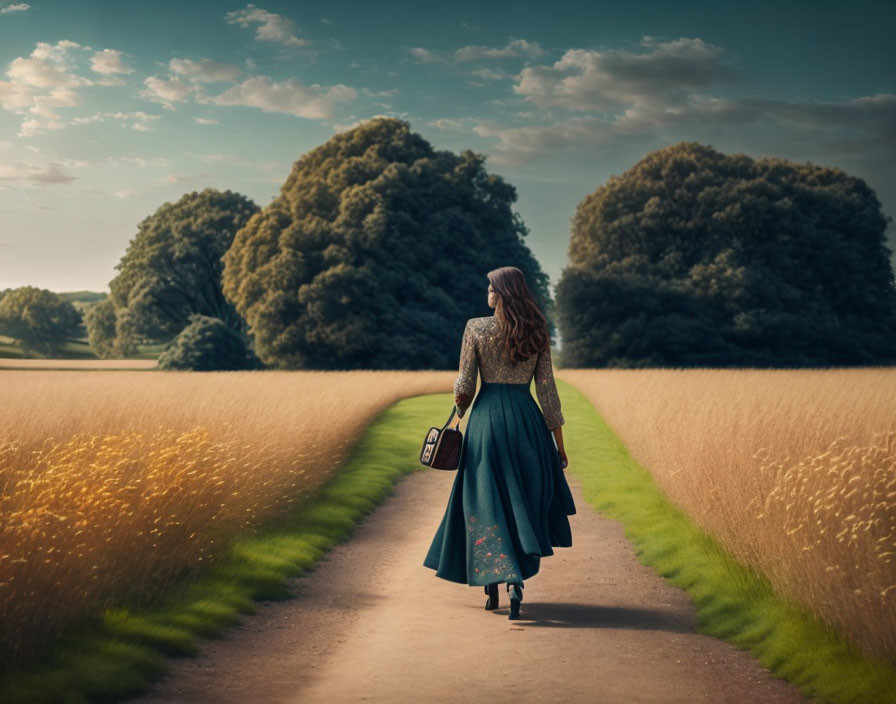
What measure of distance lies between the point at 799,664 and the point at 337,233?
A: 126 feet

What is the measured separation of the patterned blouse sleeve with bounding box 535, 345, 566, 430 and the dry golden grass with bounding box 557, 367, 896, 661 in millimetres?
1645

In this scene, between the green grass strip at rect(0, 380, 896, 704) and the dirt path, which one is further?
the dirt path

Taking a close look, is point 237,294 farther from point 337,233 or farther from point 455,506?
point 455,506

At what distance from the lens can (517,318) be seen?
6.97m

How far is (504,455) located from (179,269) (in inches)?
2011

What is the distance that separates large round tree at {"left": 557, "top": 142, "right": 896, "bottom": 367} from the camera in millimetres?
43188

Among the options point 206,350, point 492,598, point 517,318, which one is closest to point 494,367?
point 517,318

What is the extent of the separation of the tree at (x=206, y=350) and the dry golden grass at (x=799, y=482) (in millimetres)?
27530

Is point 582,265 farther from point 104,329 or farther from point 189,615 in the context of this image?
point 189,615

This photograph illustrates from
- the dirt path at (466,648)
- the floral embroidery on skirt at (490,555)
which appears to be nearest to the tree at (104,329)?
the dirt path at (466,648)

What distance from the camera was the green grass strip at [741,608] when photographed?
17.3 feet

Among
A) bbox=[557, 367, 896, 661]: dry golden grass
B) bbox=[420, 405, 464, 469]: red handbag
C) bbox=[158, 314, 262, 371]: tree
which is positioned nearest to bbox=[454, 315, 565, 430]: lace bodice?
bbox=[420, 405, 464, 469]: red handbag

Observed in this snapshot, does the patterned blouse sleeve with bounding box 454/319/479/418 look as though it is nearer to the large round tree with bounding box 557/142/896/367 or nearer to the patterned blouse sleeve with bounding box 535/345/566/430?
the patterned blouse sleeve with bounding box 535/345/566/430

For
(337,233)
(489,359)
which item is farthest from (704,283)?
(489,359)
